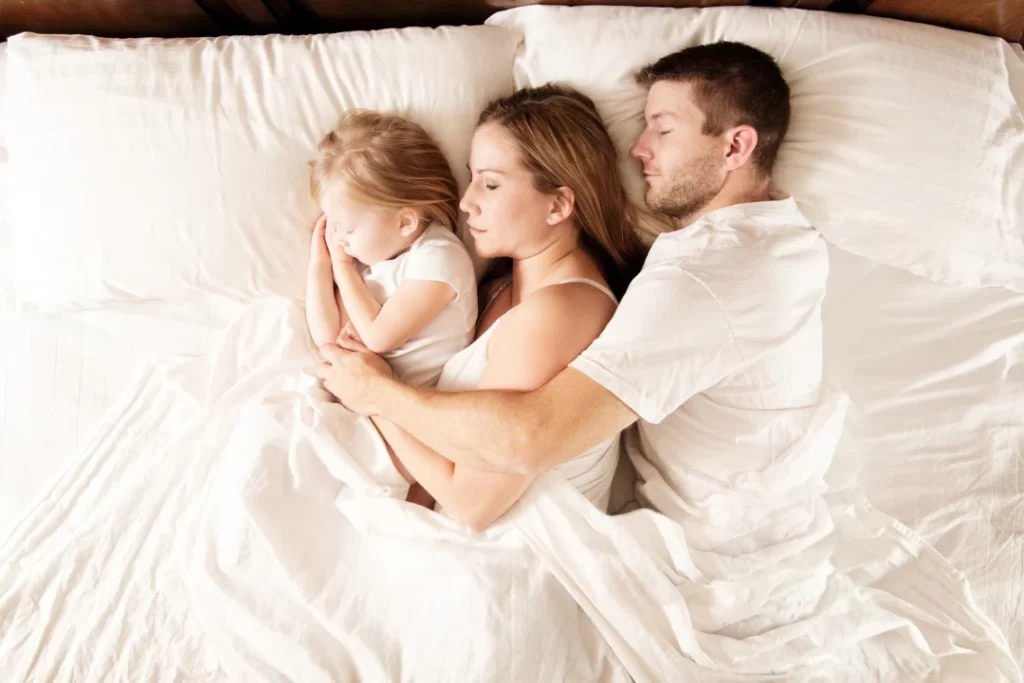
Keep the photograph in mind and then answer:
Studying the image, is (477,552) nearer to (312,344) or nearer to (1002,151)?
(312,344)

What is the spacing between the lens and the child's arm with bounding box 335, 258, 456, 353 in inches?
46.7

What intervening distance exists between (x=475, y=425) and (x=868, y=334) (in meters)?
0.89

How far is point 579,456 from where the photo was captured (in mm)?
1101

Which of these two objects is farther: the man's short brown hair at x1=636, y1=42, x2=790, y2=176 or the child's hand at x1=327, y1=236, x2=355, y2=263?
the child's hand at x1=327, y1=236, x2=355, y2=263

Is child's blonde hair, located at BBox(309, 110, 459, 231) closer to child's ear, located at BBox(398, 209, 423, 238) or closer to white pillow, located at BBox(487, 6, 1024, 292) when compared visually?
child's ear, located at BBox(398, 209, 423, 238)

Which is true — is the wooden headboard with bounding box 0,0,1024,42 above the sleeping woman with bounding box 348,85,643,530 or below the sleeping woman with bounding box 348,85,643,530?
above

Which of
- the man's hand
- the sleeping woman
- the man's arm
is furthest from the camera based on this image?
the man's hand

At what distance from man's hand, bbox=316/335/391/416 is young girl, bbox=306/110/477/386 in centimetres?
3

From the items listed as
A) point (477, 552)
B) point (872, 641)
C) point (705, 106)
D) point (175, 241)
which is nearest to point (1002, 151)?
point (705, 106)

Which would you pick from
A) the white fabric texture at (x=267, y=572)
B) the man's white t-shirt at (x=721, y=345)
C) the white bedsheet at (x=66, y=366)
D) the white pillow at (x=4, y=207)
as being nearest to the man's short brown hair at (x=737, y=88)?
the man's white t-shirt at (x=721, y=345)

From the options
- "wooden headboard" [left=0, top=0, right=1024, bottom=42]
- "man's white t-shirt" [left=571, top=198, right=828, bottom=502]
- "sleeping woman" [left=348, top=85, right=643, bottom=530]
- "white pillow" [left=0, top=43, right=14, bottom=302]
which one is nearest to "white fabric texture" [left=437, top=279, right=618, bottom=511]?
"sleeping woman" [left=348, top=85, right=643, bottom=530]

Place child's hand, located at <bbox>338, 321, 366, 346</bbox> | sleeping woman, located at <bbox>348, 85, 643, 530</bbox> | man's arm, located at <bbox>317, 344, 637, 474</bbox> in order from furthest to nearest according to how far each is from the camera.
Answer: child's hand, located at <bbox>338, 321, 366, 346</bbox> < sleeping woman, located at <bbox>348, 85, 643, 530</bbox> < man's arm, located at <bbox>317, 344, 637, 474</bbox>

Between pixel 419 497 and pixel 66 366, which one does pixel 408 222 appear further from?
pixel 66 366

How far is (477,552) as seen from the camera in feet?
3.51
